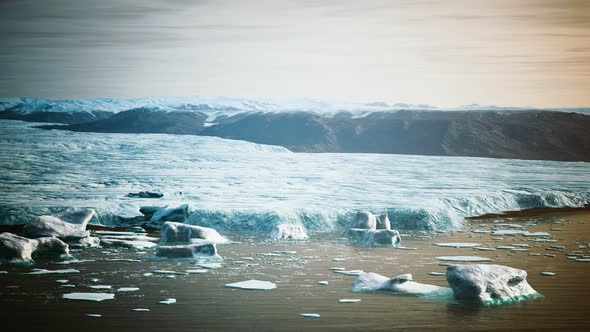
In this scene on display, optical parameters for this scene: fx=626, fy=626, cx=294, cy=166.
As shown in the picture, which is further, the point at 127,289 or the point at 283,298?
the point at 127,289

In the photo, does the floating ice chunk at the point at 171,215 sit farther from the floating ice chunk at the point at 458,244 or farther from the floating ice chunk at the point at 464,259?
the floating ice chunk at the point at 464,259

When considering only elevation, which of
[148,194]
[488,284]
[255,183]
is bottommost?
[488,284]

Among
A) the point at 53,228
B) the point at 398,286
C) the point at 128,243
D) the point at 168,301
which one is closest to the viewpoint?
the point at 168,301

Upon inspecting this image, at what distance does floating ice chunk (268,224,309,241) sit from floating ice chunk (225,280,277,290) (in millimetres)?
5189

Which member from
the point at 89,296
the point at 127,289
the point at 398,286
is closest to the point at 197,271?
the point at 127,289

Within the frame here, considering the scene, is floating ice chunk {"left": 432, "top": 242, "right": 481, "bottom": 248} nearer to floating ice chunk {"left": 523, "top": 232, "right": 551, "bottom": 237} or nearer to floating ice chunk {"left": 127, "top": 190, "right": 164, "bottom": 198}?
floating ice chunk {"left": 523, "top": 232, "right": 551, "bottom": 237}

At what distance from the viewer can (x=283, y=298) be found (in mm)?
9023

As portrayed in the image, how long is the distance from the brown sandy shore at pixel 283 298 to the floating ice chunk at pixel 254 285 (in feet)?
0.54

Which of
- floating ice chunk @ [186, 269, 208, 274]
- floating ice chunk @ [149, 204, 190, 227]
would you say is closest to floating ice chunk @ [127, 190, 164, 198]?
floating ice chunk @ [149, 204, 190, 227]

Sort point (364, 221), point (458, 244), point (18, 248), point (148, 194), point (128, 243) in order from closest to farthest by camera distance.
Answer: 1. point (18, 248)
2. point (128, 243)
3. point (458, 244)
4. point (364, 221)
5. point (148, 194)

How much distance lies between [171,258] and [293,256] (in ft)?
7.98

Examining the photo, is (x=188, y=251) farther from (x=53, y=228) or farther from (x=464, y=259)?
(x=464, y=259)

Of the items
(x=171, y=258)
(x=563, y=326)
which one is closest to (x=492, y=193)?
(x=171, y=258)

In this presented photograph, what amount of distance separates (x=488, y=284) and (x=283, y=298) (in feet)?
9.63
